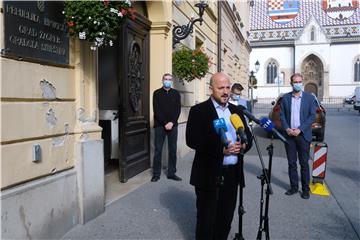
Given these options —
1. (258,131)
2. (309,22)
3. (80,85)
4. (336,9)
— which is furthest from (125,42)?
(336,9)

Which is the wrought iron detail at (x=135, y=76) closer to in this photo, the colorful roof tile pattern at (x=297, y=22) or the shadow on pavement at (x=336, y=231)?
the shadow on pavement at (x=336, y=231)

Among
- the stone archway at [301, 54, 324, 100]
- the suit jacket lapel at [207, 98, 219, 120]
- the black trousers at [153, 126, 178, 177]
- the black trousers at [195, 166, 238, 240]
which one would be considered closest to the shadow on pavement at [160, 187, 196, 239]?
the black trousers at [153, 126, 178, 177]

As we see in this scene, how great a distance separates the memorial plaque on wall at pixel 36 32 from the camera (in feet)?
11.6

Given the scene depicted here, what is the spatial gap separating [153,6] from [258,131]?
1000cm

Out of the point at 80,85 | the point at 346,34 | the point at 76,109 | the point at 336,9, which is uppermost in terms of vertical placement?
the point at 336,9

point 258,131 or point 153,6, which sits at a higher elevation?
point 153,6

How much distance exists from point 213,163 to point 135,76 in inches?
164

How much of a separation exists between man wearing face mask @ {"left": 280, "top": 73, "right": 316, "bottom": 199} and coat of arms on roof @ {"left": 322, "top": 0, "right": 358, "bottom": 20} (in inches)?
2721

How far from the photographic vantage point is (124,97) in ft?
22.6

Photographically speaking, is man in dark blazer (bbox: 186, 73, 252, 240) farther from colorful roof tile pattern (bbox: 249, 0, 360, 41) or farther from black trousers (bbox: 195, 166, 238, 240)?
colorful roof tile pattern (bbox: 249, 0, 360, 41)

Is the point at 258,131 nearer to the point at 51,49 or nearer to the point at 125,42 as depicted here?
the point at 125,42

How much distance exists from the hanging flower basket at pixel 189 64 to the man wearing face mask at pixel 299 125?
2.66 meters

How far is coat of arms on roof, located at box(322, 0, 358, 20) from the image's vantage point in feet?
224

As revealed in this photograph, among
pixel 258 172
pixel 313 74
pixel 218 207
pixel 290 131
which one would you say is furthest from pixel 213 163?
pixel 313 74
